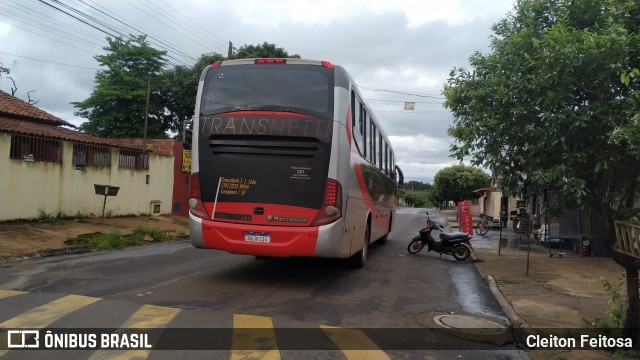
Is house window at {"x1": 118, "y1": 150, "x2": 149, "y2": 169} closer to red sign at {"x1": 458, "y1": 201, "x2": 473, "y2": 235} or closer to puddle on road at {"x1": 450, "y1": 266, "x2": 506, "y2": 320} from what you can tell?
red sign at {"x1": 458, "y1": 201, "x2": 473, "y2": 235}

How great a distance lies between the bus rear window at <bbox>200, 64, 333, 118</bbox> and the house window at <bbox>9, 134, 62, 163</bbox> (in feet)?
30.6

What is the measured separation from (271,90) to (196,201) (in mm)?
2182

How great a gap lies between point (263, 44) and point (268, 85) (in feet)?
66.6

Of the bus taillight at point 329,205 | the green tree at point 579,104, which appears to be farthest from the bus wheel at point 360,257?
the green tree at point 579,104

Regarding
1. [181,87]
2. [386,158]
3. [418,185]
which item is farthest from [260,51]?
[418,185]

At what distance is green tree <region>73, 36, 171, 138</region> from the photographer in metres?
28.8

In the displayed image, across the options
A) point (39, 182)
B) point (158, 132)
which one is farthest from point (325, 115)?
point (158, 132)

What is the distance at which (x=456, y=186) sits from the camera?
60281 millimetres

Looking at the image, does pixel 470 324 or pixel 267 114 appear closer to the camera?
pixel 470 324

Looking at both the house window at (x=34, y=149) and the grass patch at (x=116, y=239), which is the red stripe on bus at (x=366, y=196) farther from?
the house window at (x=34, y=149)

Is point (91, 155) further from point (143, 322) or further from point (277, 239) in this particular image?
point (143, 322)

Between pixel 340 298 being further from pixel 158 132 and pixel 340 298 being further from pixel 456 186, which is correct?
pixel 456 186

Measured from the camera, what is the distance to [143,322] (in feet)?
17.4

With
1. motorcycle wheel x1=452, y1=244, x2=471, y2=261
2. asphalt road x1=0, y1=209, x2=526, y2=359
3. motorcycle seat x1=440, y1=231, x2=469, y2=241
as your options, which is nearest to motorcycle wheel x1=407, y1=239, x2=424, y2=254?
motorcycle seat x1=440, y1=231, x2=469, y2=241
